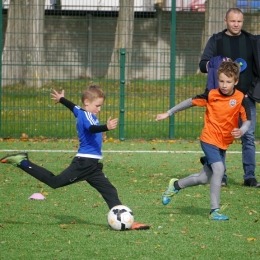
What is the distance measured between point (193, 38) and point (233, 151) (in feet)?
7.87

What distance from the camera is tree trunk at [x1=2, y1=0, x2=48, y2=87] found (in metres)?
14.1

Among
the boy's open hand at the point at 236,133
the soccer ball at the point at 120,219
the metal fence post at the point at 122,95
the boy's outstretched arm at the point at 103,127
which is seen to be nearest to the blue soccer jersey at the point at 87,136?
the boy's outstretched arm at the point at 103,127

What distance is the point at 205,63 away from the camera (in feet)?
30.5

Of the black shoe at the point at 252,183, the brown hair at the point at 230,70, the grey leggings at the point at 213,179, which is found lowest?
the black shoe at the point at 252,183

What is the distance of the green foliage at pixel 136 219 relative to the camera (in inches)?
250

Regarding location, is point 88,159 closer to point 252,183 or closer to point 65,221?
point 65,221

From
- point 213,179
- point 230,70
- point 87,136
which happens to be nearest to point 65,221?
point 87,136

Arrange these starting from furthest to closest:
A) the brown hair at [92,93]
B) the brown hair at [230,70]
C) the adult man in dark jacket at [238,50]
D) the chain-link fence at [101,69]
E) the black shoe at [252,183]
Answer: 1. the chain-link fence at [101,69]
2. the black shoe at [252,183]
3. the adult man in dark jacket at [238,50]
4. the brown hair at [230,70]
5. the brown hair at [92,93]

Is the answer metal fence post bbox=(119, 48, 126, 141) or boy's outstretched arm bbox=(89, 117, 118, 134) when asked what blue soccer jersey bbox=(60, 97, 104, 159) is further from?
metal fence post bbox=(119, 48, 126, 141)

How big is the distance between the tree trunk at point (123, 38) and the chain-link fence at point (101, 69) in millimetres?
18

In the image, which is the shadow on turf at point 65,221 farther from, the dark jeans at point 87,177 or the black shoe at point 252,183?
the black shoe at point 252,183

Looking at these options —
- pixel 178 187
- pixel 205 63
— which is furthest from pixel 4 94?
pixel 178 187

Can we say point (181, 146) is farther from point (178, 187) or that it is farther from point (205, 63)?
point (178, 187)

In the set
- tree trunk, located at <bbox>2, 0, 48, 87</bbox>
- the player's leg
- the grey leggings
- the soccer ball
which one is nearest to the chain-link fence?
tree trunk, located at <bbox>2, 0, 48, 87</bbox>
